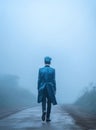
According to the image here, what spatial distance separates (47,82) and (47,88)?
0.18 metres

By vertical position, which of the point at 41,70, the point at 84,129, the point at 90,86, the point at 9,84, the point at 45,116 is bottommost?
the point at 84,129

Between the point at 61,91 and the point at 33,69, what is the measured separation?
20866mm

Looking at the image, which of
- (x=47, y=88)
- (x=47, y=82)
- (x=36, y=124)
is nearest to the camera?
(x=36, y=124)

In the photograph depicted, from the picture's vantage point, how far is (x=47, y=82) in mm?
10438

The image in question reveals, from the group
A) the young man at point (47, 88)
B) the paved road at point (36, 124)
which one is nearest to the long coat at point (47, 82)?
the young man at point (47, 88)

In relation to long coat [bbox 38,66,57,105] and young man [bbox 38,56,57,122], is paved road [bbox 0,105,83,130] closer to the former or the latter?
young man [bbox 38,56,57,122]

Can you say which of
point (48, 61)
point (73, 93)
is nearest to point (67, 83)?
point (73, 93)

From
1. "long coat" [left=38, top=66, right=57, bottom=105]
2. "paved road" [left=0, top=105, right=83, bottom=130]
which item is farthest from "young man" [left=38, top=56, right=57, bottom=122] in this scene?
"paved road" [left=0, top=105, right=83, bottom=130]

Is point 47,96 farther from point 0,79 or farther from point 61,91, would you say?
point 61,91

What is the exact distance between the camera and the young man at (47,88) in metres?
10.3

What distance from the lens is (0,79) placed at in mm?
47219

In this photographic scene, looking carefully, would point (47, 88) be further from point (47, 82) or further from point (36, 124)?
point (36, 124)

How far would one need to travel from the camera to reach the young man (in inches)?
406

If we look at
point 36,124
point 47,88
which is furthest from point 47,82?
point 36,124
